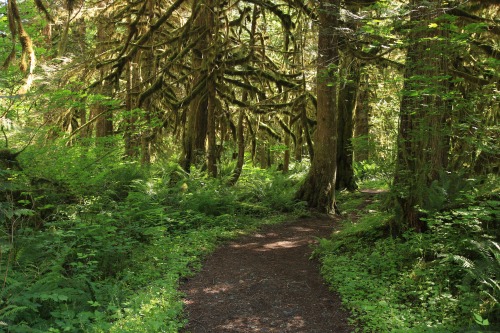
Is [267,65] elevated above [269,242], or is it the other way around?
[267,65]

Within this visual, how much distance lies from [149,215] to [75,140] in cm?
428

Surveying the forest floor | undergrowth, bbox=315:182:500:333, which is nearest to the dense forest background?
undergrowth, bbox=315:182:500:333

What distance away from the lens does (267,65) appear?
13.1 meters

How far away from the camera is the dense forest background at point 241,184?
4773mm

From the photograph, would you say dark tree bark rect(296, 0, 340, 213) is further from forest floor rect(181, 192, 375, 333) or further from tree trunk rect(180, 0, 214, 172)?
tree trunk rect(180, 0, 214, 172)

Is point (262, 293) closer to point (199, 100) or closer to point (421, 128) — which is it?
point (421, 128)

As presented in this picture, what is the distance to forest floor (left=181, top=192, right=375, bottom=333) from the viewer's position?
4.90m

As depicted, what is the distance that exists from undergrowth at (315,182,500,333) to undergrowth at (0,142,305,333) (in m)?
2.36

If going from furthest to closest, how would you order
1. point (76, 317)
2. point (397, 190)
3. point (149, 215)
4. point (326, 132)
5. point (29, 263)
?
point (326, 132) → point (149, 215) → point (397, 190) → point (29, 263) → point (76, 317)

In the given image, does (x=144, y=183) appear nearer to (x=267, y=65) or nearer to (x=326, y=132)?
(x=326, y=132)

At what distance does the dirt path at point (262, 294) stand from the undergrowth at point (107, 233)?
14.6 inches

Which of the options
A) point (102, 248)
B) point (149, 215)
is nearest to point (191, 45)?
point (149, 215)

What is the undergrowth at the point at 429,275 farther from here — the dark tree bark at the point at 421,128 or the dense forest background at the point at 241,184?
the dark tree bark at the point at 421,128

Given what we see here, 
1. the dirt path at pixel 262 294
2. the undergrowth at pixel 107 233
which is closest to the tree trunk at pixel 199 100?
the undergrowth at pixel 107 233
